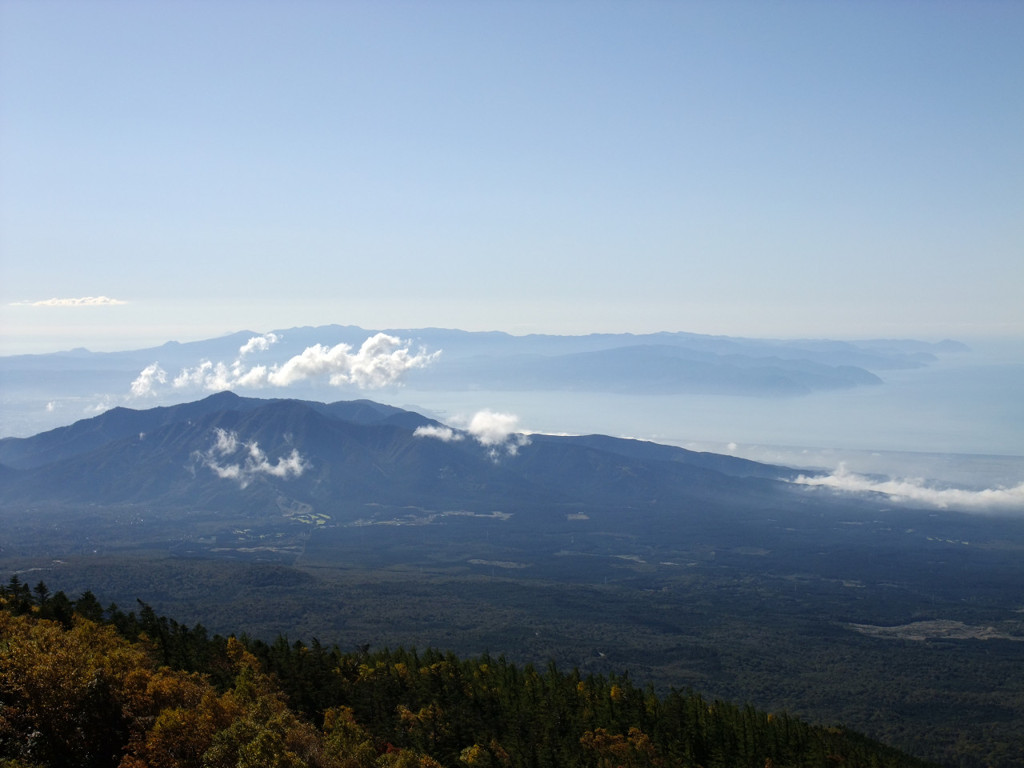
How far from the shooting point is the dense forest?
1565 inches

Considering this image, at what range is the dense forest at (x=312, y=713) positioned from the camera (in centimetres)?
3975

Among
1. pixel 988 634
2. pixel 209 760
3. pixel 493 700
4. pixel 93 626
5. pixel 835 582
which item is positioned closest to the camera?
pixel 209 760

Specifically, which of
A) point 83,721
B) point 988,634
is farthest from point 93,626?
point 988,634

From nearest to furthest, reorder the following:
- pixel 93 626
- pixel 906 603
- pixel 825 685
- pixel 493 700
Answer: pixel 93 626 < pixel 493 700 < pixel 825 685 < pixel 906 603

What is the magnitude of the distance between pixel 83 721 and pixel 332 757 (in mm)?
12229

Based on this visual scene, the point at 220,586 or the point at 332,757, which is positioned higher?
the point at 332,757

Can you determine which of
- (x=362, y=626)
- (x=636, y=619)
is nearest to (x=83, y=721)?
(x=362, y=626)

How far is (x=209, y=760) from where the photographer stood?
36.2 m

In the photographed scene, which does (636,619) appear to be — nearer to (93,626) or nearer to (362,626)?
(362,626)

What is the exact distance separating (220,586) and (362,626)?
40469 millimetres

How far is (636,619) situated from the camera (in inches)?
6048

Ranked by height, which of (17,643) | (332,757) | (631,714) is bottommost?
(631,714)

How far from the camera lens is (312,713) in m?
62.5

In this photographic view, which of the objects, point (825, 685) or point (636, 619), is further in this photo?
point (636, 619)
